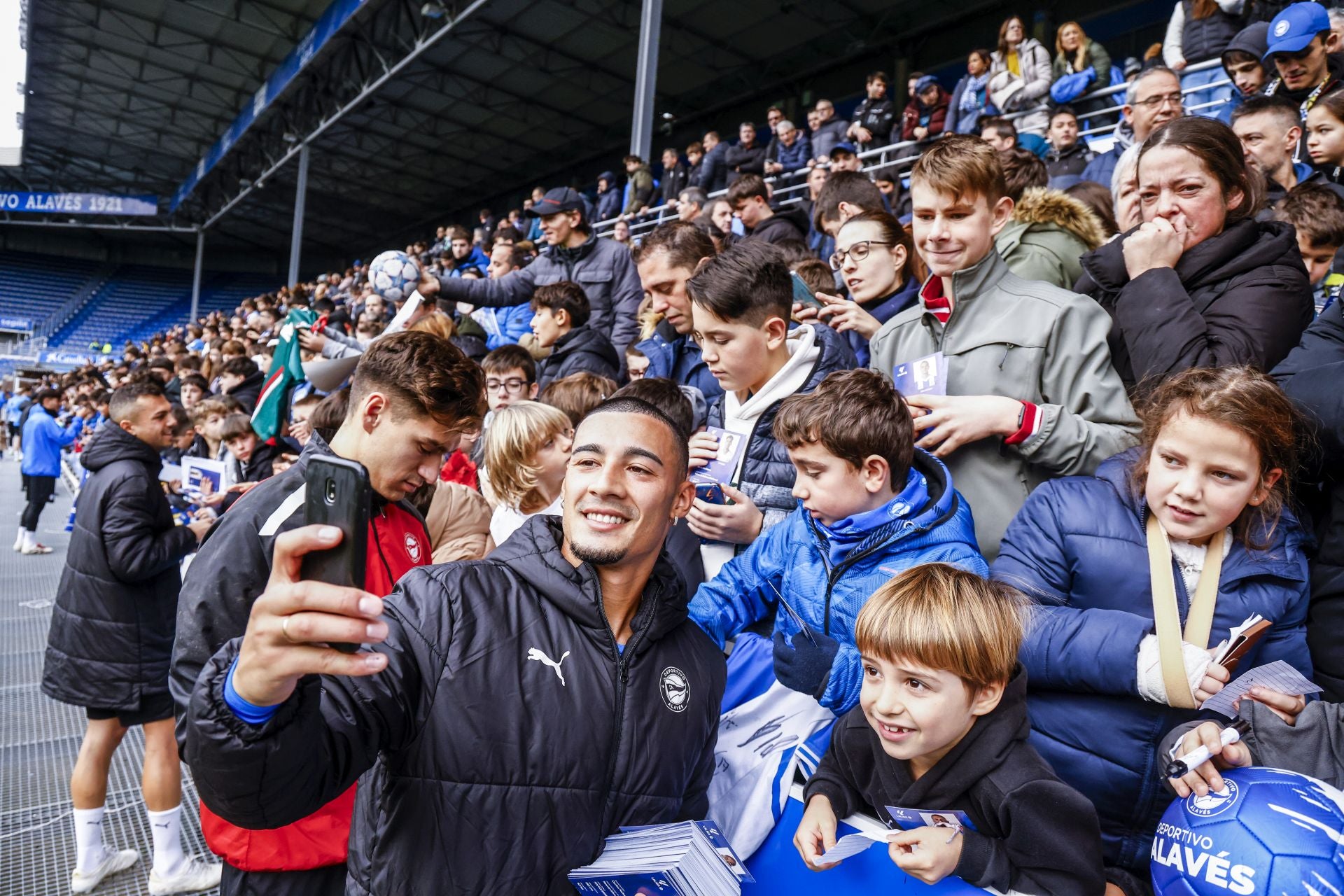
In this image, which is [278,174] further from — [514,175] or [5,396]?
[5,396]

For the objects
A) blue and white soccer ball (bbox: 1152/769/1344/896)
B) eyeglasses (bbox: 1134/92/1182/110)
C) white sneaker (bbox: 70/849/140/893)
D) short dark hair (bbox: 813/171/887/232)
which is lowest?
white sneaker (bbox: 70/849/140/893)

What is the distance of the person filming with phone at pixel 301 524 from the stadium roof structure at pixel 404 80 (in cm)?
1228

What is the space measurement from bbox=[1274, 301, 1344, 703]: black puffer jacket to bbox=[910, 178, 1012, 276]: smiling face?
818mm

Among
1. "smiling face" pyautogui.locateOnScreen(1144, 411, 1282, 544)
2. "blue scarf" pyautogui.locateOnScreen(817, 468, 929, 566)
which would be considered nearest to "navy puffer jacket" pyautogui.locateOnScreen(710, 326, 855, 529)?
"blue scarf" pyautogui.locateOnScreen(817, 468, 929, 566)

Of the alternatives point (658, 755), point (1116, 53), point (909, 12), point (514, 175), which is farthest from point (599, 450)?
point (514, 175)

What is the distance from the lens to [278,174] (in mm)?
24047

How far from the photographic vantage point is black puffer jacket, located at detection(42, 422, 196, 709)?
3.27 metres

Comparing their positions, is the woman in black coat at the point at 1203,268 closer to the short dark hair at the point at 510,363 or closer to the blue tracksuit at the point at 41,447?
the short dark hair at the point at 510,363

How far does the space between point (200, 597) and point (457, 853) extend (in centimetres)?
89

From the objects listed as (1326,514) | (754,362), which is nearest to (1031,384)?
(1326,514)

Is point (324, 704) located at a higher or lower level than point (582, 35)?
lower

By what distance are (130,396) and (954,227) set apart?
3.58 m

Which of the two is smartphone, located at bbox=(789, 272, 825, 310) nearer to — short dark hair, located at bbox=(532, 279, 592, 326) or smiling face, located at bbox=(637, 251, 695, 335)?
smiling face, located at bbox=(637, 251, 695, 335)

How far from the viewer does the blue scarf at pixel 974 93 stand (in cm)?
790
